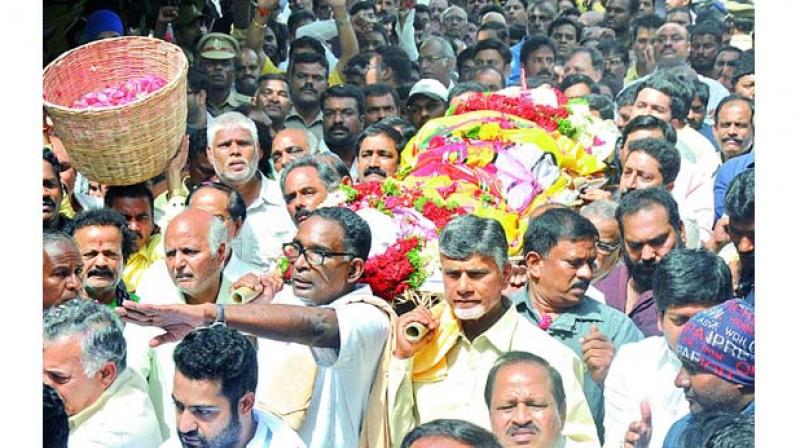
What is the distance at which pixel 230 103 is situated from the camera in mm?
7980

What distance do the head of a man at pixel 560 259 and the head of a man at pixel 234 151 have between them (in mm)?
1657

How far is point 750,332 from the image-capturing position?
16.0 ft

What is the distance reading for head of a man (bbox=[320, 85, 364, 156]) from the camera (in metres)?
7.60

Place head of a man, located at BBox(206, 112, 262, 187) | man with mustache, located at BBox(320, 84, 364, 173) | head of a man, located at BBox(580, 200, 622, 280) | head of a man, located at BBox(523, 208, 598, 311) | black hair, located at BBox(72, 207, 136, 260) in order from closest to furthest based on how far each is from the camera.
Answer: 1. head of a man, located at BBox(523, 208, 598, 311)
2. black hair, located at BBox(72, 207, 136, 260)
3. head of a man, located at BBox(580, 200, 622, 280)
4. head of a man, located at BBox(206, 112, 262, 187)
5. man with mustache, located at BBox(320, 84, 364, 173)

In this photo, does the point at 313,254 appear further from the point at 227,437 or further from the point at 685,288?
the point at 685,288

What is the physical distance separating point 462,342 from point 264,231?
1563 millimetres

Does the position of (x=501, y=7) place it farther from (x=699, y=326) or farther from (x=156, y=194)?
(x=699, y=326)

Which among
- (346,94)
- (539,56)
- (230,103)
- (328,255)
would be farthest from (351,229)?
(539,56)

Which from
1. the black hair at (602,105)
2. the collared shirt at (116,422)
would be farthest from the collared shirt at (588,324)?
the black hair at (602,105)

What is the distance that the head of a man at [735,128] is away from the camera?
277 inches

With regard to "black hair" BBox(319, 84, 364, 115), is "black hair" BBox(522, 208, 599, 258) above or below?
above

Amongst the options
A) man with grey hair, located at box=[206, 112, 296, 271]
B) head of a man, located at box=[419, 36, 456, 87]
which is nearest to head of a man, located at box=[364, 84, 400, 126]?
head of a man, located at box=[419, 36, 456, 87]

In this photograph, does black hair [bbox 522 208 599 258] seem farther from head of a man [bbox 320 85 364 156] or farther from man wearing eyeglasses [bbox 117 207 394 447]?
head of a man [bbox 320 85 364 156]

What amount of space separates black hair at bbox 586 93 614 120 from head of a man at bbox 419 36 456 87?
1170mm
